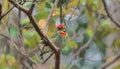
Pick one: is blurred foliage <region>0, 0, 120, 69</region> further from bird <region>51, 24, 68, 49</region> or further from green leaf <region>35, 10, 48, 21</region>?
bird <region>51, 24, 68, 49</region>

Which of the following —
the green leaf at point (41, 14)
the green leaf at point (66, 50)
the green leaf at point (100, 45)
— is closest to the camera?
the green leaf at point (41, 14)

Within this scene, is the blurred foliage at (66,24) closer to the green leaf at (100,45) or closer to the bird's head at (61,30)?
the green leaf at (100,45)

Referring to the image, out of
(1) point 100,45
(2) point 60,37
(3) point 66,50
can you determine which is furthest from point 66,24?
(1) point 100,45

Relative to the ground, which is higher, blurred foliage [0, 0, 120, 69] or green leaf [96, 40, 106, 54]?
green leaf [96, 40, 106, 54]

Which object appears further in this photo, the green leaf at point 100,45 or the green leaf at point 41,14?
the green leaf at point 100,45

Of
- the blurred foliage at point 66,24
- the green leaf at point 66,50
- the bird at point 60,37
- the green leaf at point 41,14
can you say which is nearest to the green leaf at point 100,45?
the blurred foliage at point 66,24

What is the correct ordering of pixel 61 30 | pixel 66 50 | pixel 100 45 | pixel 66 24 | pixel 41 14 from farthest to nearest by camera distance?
pixel 100 45 < pixel 66 50 < pixel 41 14 < pixel 66 24 < pixel 61 30

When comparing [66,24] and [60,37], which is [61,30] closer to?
[60,37]

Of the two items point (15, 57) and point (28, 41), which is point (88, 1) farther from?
point (15, 57)

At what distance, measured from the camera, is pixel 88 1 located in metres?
1.98

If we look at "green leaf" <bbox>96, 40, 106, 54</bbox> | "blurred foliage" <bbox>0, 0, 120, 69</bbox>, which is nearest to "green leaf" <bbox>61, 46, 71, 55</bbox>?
"blurred foliage" <bbox>0, 0, 120, 69</bbox>

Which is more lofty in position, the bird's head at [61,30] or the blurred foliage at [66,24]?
the blurred foliage at [66,24]

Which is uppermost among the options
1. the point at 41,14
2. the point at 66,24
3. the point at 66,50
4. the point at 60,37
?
the point at 66,50

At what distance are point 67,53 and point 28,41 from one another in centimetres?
47
